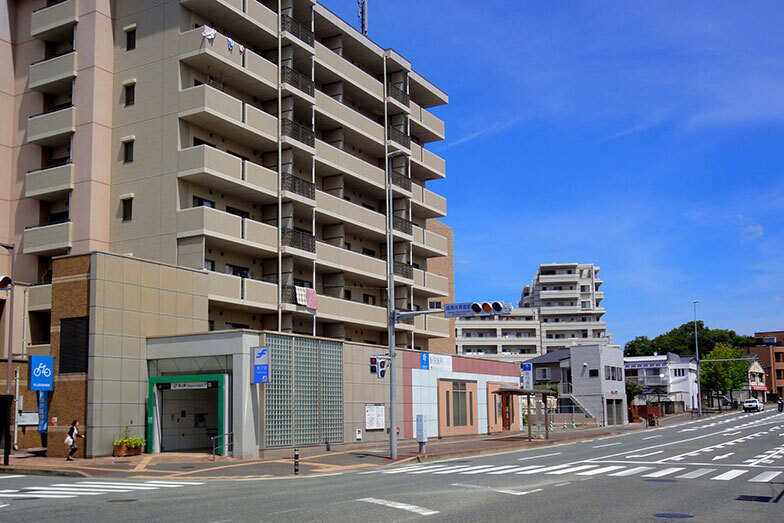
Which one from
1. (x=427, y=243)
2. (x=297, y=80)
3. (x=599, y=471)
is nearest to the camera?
(x=599, y=471)

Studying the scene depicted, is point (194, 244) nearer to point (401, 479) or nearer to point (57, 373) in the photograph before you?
point (57, 373)

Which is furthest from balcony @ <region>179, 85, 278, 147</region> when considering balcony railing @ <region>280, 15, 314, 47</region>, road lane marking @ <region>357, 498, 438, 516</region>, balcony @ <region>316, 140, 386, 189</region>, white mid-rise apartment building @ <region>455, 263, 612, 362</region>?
white mid-rise apartment building @ <region>455, 263, 612, 362</region>

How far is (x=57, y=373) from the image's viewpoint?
111 ft

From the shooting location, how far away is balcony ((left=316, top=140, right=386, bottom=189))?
48725 millimetres

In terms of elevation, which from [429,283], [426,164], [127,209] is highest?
[426,164]

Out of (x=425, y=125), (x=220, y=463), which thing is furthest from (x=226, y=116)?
(x=425, y=125)

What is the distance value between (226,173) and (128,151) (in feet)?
20.1

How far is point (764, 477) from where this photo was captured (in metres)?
23.6

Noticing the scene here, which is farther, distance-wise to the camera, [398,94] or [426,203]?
[426,203]

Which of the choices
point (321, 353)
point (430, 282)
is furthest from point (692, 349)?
point (321, 353)

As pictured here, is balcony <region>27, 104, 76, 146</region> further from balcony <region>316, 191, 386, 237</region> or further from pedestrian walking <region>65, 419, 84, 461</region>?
pedestrian walking <region>65, 419, 84, 461</region>

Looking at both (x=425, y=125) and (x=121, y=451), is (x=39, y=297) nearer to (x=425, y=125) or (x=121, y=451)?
(x=121, y=451)

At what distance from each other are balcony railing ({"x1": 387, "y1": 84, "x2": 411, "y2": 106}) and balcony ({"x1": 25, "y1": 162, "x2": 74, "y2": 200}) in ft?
77.2

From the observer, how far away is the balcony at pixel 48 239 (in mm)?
41906
